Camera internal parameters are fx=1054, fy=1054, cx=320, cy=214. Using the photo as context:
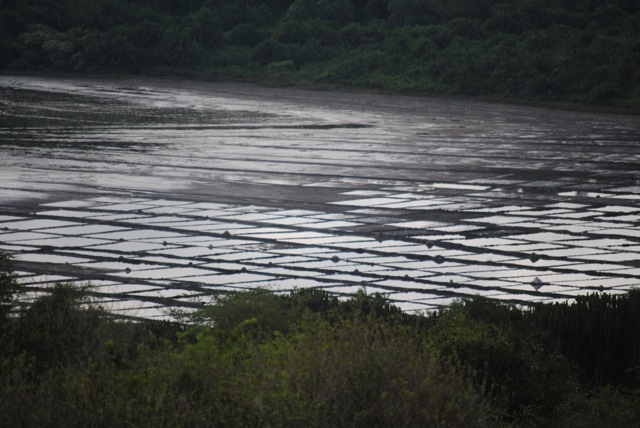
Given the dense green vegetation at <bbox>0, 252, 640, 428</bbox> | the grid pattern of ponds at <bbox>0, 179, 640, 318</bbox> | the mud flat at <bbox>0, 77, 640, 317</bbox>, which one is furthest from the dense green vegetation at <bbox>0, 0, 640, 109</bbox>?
the dense green vegetation at <bbox>0, 252, 640, 428</bbox>

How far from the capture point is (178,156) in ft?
71.7

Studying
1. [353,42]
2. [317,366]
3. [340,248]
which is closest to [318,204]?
[340,248]

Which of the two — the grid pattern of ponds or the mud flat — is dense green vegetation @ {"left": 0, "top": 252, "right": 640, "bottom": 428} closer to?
the mud flat

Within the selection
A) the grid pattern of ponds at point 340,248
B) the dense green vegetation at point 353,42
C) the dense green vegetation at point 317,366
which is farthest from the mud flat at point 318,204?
the dense green vegetation at point 353,42

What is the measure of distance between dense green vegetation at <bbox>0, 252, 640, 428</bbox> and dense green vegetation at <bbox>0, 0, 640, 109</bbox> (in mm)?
26923

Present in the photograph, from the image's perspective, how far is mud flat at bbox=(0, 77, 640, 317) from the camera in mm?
12070

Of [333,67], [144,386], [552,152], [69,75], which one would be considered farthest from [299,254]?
[69,75]

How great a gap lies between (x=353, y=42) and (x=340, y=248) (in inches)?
1395

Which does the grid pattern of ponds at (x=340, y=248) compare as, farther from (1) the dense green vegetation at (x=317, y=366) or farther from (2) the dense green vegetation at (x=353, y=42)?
(2) the dense green vegetation at (x=353, y=42)

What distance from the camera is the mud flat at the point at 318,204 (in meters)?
12.1

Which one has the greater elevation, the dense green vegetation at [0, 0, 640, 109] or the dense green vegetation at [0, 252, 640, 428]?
the dense green vegetation at [0, 0, 640, 109]

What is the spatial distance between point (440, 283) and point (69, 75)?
3716 centimetres

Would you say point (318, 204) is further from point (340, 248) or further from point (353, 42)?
point (353, 42)

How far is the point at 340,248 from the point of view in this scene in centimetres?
1361
